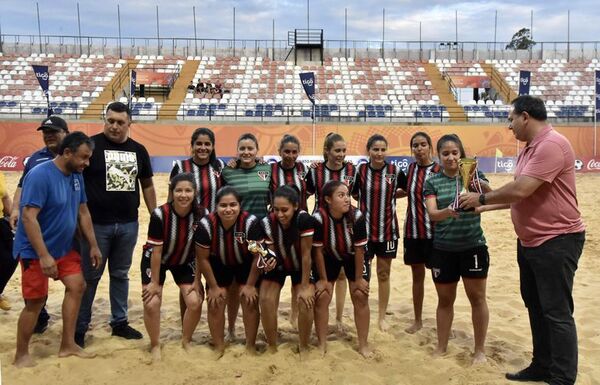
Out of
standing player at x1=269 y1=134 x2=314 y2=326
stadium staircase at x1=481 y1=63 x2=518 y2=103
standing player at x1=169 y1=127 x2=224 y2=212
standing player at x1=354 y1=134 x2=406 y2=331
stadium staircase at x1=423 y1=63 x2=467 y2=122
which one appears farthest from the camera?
stadium staircase at x1=481 y1=63 x2=518 y2=103

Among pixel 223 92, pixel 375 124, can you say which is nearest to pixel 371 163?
pixel 375 124

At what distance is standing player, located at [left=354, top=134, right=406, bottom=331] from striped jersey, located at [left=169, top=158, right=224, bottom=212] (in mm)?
1363

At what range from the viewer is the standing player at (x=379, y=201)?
15.6ft

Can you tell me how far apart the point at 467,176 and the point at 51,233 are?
3073mm

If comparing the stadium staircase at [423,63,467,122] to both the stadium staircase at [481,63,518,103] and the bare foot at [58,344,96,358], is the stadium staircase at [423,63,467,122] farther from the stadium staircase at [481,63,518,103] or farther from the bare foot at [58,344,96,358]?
the bare foot at [58,344,96,358]

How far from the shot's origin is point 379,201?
15.6ft

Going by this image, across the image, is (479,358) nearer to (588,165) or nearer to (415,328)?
(415,328)

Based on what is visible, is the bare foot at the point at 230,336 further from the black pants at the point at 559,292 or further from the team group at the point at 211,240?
the black pants at the point at 559,292

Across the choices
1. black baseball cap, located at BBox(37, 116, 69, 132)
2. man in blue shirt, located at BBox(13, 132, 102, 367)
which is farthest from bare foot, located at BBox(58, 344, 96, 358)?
black baseball cap, located at BBox(37, 116, 69, 132)

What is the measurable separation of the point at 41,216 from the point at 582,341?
4.67 m

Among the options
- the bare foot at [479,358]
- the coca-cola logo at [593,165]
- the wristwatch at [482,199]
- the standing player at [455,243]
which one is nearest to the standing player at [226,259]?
the standing player at [455,243]

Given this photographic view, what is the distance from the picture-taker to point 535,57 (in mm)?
34312

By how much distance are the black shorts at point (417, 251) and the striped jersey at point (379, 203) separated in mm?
157

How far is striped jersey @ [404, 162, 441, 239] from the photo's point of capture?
4.67m
